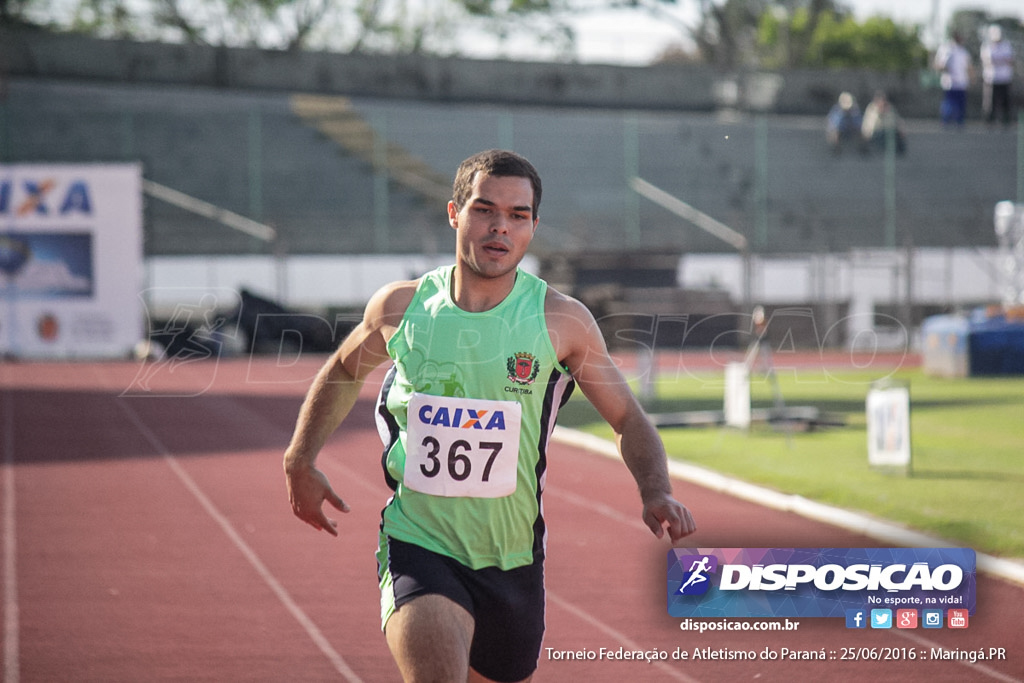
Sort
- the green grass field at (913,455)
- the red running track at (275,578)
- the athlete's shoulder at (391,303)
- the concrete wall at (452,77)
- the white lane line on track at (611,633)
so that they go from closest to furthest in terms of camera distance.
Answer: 1. the athlete's shoulder at (391,303)
2. the white lane line on track at (611,633)
3. the red running track at (275,578)
4. the green grass field at (913,455)
5. the concrete wall at (452,77)

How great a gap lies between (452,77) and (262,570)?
24.3 m

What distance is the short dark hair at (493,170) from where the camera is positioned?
12.7 ft

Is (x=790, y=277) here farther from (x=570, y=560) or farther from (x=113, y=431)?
(x=570, y=560)

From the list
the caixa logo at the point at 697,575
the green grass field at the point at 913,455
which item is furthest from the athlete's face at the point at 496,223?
the green grass field at the point at 913,455

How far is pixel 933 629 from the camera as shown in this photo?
7.07 metres

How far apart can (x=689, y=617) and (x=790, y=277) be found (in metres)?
25.9

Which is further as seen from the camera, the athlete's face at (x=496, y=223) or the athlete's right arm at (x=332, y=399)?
the athlete's right arm at (x=332, y=399)

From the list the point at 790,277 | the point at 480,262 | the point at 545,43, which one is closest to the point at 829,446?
the point at 480,262

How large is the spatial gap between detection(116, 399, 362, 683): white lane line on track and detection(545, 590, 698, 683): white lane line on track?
1391 millimetres

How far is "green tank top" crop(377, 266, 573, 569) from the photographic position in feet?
12.7

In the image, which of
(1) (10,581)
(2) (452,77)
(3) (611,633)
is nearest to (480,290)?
(3) (611,633)

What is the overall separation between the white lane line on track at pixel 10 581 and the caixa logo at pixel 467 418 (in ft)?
11.5

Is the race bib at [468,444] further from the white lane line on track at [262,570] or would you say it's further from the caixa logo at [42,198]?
the caixa logo at [42,198]

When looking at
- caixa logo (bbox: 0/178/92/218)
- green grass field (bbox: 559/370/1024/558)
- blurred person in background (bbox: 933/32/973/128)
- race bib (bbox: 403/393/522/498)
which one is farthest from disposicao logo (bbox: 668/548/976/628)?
blurred person in background (bbox: 933/32/973/128)
